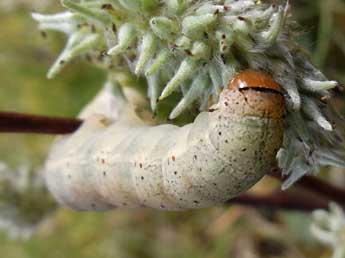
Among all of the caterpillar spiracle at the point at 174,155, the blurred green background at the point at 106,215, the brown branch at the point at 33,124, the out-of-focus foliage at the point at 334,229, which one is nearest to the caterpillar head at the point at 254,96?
the caterpillar spiracle at the point at 174,155

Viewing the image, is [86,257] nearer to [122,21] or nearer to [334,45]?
[334,45]

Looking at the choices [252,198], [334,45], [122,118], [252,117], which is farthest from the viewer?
[334,45]

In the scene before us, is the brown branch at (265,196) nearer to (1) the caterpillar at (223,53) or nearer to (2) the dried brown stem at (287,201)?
(2) the dried brown stem at (287,201)

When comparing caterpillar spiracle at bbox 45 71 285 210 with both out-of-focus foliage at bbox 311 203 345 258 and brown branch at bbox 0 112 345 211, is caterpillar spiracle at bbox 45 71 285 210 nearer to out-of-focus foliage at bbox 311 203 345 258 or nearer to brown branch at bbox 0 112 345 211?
brown branch at bbox 0 112 345 211

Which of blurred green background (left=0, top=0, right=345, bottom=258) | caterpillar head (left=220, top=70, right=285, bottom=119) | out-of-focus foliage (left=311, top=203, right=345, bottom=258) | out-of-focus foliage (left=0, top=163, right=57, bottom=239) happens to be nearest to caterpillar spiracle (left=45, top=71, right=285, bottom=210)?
caterpillar head (left=220, top=70, right=285, bottom=119)

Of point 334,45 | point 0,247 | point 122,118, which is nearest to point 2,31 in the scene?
point 0,247

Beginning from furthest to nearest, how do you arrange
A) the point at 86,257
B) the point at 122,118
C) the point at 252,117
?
the point at 86,257 → the point at 122,118 → the point at 252,117
